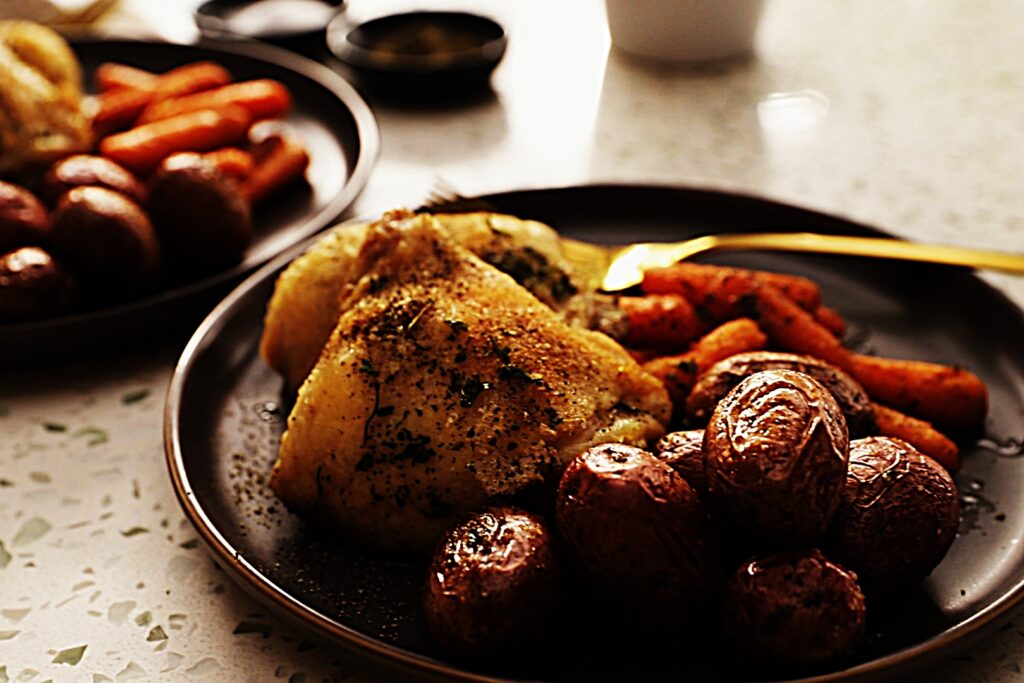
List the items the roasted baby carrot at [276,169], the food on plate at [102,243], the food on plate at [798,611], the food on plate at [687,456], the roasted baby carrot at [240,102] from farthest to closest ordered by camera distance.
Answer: the roasted baby carrot at [240,102]
the roasted baby carrot at [276,169]
the food on plate at [102,243]
the food on plate at [687,456]
the food on plate at [798,611]

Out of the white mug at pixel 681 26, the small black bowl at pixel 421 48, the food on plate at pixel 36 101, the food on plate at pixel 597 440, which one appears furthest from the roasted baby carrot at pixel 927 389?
the food on plate at pixel 36 101

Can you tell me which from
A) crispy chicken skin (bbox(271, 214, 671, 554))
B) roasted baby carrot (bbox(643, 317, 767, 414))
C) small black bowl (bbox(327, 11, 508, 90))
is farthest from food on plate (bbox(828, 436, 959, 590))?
small black bowl (bbox(327, 11, 508, 90))

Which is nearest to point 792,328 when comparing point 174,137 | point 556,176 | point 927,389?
point 927,389

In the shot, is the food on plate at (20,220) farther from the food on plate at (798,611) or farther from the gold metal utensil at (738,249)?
the food on plate at (798,611)

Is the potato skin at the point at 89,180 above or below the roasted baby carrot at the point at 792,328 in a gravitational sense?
below

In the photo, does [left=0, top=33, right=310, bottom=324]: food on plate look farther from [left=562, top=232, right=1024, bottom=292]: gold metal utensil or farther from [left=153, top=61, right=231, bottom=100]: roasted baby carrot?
[left=562, top=232, right=1024, bottom=292]: gold metal utensil

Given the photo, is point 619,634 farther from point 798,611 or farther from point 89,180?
point 89,180

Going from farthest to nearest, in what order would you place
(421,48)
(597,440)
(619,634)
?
(421,48) → (597,440) → (619,634)
